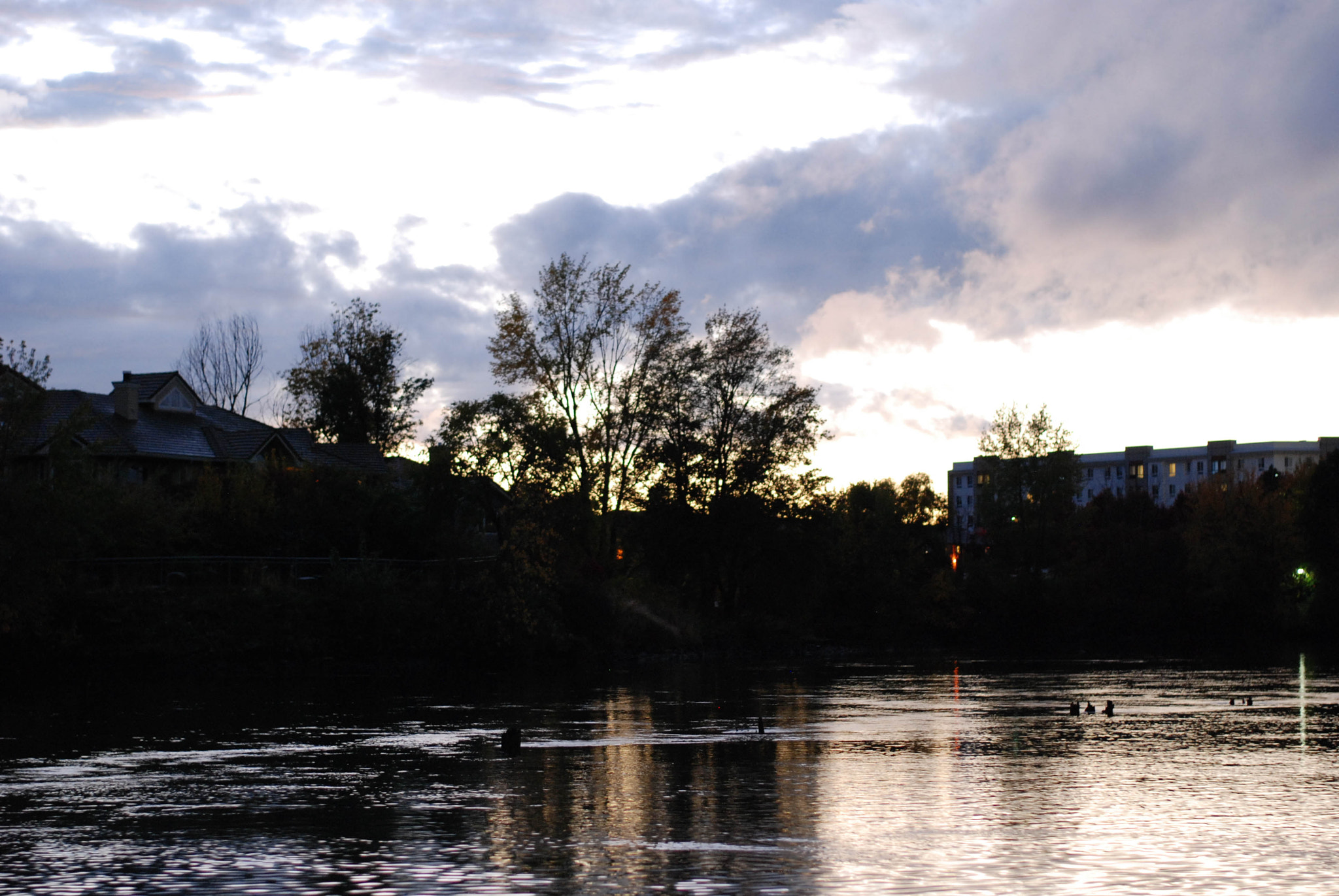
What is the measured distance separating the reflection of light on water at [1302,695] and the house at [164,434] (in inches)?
1753

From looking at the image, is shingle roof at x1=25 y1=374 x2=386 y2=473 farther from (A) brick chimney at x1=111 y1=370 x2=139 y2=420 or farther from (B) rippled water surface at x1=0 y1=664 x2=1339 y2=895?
(B) rippled water surface at x1=0 y1=664 x2=1339 y2=895

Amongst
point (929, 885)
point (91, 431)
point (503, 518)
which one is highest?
point (91, 431)

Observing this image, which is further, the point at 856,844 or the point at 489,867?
the point at 856,844

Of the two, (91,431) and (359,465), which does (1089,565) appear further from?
(91,431)

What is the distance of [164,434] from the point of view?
7581cm

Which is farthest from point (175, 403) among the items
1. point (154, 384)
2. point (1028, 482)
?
→ point (1028, 482)

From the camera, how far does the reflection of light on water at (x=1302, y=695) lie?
31.8 metres

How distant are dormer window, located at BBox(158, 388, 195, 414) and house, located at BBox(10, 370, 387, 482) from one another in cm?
4

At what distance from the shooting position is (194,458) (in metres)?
75.4

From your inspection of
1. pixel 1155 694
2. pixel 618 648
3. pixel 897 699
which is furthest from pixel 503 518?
pixel 1155 694

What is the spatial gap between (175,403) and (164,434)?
13.5ft

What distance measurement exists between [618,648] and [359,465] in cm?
2524

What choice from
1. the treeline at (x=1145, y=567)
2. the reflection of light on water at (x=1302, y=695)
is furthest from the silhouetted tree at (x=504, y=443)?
the treeline at (x=1145, y=567)

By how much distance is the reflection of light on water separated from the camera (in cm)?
3175
